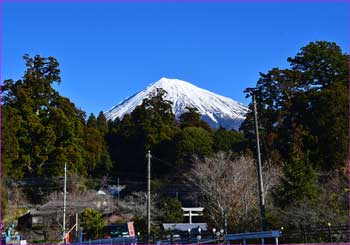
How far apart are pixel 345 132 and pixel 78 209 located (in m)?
17.1

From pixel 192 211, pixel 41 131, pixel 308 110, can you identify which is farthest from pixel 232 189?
pixel 41 131

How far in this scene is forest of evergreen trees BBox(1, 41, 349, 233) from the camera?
111 feet

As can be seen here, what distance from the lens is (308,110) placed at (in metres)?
35.6

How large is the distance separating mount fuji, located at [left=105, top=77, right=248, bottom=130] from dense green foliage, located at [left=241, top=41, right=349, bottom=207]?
38.8 meters

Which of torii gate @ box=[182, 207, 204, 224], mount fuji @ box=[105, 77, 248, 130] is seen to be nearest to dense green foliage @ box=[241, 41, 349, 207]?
torii gate @ box=[182, 207, 204, 224]

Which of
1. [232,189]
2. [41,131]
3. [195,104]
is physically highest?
[195,104]

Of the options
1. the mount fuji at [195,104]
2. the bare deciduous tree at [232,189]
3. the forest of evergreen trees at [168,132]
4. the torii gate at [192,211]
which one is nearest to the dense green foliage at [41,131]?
the forest of evergreen trees at [168,132]

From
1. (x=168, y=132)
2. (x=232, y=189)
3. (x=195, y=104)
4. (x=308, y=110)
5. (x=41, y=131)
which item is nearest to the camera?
(x=232, y=189)

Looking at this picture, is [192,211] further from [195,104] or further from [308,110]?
[195,104]

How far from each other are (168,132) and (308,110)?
12.9m

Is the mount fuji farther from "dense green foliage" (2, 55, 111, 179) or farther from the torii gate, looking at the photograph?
the torii gate

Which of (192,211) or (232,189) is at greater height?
(232,189)

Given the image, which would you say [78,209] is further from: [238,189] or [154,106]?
[154,106]

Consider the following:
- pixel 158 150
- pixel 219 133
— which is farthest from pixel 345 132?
pixel 158 150
